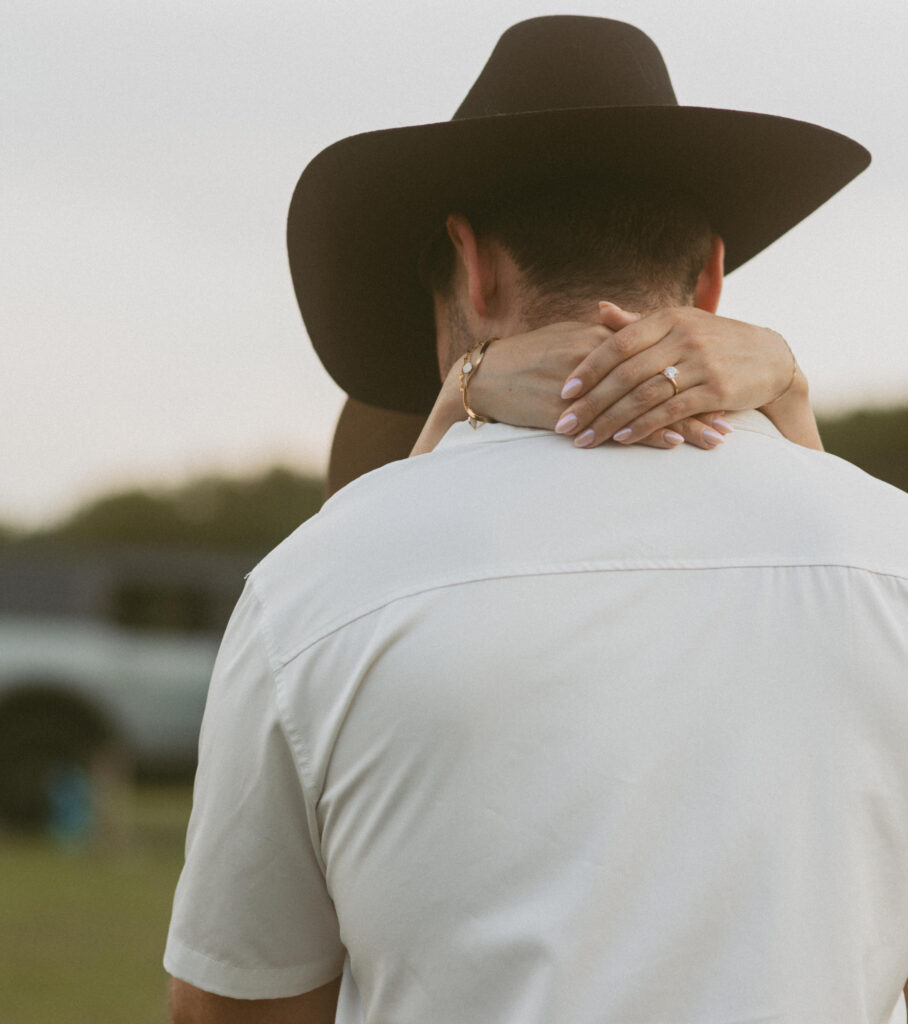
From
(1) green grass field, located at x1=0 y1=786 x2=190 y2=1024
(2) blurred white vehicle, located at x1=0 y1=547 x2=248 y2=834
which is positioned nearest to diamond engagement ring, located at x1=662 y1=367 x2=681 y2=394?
(1) green grass field, located at x1=0 y1=786 x2=190 y2=1024

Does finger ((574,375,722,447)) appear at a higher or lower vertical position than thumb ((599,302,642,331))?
lower

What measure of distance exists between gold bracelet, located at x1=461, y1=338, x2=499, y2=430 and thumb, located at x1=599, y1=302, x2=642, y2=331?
163 millimetres

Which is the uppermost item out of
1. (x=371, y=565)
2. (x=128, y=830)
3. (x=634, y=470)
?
(x=634, y=470)

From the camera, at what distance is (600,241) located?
165 centimetres

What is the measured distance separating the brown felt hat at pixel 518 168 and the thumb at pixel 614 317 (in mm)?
282

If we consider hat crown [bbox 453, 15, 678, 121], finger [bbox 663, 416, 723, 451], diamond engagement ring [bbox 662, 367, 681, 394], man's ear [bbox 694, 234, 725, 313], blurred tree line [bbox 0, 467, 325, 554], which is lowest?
blurred tree line [bbox 0, 467, 325, 554]

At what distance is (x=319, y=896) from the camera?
156cm

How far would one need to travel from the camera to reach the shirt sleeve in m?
1.49

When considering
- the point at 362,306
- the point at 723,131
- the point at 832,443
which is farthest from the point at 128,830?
the point at 832,443

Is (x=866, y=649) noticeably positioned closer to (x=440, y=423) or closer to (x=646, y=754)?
(x=646, y=754)

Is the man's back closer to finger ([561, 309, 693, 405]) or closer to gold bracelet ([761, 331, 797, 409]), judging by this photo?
finger ([561, 309, 693, 405])

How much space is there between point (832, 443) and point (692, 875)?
1943 centimetres

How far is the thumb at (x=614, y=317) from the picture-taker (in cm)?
156

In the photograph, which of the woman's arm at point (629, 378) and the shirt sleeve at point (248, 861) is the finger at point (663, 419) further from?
the shirt sleeve at point (248, 861)
